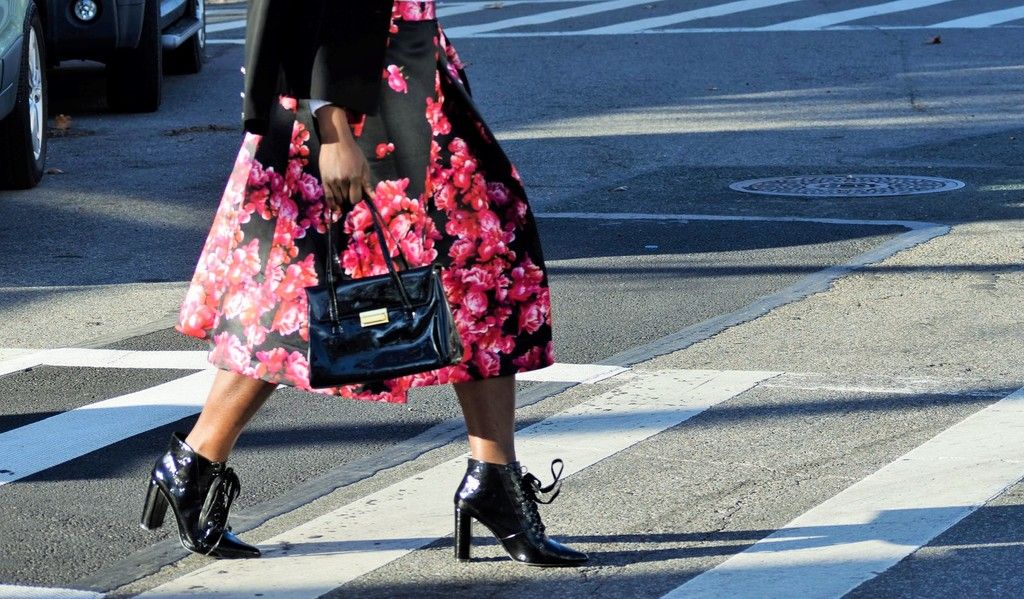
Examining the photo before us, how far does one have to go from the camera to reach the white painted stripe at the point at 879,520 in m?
3.64

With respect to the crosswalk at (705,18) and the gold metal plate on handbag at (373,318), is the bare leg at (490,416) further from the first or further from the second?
the crosswalk at (705,18)

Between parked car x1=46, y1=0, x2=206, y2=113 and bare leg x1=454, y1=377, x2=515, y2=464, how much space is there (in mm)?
7627

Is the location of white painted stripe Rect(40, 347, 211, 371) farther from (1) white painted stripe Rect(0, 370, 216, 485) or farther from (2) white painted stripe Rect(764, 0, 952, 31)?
(2) white painted stripe Rect(764, 0, 952, 31)

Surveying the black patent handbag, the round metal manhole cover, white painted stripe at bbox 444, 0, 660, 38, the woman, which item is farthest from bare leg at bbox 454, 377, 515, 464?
white painted stripe at bbox 444, 0, 660, 38

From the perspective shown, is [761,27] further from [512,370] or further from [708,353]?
[512,370]

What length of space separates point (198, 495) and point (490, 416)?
661 millimetres

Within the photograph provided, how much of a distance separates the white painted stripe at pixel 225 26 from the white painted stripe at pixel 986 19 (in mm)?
8212

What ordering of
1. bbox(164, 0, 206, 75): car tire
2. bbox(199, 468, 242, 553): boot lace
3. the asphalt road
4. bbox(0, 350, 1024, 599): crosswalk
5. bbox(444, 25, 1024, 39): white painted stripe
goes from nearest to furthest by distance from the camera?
bbox(0, 350, 1024, 599): crosswalk → bbox(199, 468, 242, 553): boot lace → the asphalt road → bbox(164, 0, 206, 75): car tire → bbox(444, 25, 1024, 39): white painted stripe

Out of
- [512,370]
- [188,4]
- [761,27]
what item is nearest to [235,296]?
[512,370]

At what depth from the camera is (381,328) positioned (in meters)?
3.46

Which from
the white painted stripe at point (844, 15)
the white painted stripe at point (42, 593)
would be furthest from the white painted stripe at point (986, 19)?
the white painted stripe at point (42, 593)

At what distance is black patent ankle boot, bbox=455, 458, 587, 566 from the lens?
373 centimetres

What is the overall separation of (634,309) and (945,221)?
7.73 feet

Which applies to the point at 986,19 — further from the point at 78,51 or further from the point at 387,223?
the point at 387,223
